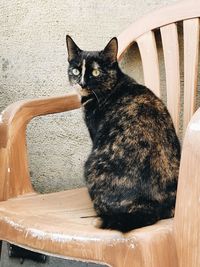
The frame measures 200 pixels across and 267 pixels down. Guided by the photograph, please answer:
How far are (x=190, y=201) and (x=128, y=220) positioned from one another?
0.26 metres

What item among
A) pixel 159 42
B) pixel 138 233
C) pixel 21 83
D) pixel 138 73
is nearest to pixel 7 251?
pixel 21 83

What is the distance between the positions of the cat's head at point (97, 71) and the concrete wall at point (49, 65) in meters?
0.48

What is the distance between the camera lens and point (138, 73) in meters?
2.11

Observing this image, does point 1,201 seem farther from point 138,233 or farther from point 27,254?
point 27,254

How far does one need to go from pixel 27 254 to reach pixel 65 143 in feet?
1.64

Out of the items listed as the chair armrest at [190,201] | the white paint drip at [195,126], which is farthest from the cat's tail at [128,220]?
the white paint drip at [195,126]

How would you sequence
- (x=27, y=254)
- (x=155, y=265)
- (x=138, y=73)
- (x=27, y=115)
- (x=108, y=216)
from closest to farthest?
1. (x=155, y=265)
2. (x=108, y=216)
3. (x=27, y=115)
4. (x=138, y=73)
5. (x=27, y=254)

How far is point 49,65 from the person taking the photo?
7.52 feet

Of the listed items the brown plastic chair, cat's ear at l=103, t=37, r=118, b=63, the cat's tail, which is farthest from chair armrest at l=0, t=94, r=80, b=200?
the cat's tail

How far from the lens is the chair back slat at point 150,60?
1899 mm

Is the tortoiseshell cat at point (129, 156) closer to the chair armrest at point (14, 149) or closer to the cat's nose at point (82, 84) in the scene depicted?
the cat's nose at point (82, 84)

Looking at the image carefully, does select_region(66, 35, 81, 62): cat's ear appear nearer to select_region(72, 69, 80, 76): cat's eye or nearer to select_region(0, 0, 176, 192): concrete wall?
select_region(72, 69, 80, 76): cat's eye

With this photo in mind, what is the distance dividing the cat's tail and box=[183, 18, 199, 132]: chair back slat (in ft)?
1.87

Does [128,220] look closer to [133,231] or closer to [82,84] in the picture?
[133,231]
